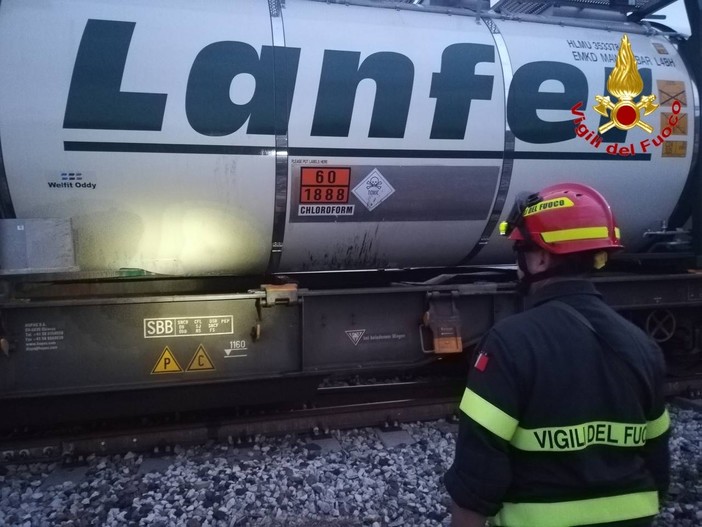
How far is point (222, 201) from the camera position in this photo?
14.5ft

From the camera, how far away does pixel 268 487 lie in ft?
13.4

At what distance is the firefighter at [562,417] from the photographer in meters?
1.70

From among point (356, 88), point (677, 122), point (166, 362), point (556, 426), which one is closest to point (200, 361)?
point (166, 362)

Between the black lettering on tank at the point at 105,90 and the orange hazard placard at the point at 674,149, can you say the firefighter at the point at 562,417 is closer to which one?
the black lettering on tank at the point at 105,90

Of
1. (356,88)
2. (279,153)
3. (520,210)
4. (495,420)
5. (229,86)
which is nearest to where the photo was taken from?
(495,420)

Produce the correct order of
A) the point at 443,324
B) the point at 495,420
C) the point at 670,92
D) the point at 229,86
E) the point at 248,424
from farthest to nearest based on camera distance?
1. the point at 670,92
2. the point at 443,324
3. the point at 248,424
4. the point at 229,86
5. the point at 495,420

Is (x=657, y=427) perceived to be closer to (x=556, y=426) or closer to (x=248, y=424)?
(x=556, y=426)

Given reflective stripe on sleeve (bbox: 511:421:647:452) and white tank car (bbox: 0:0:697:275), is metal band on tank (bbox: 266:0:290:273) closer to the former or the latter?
white tank car (bbox: 0:0:697:275)

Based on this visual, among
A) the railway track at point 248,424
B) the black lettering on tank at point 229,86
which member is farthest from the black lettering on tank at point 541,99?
the railway track at point 248,424

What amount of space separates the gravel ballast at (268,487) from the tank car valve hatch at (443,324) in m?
0.76

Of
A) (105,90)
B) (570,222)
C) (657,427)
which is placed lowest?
(657,427)

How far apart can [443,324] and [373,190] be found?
1.27m

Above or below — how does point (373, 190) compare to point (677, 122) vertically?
below

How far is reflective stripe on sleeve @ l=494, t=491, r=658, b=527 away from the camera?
5.56 feet
